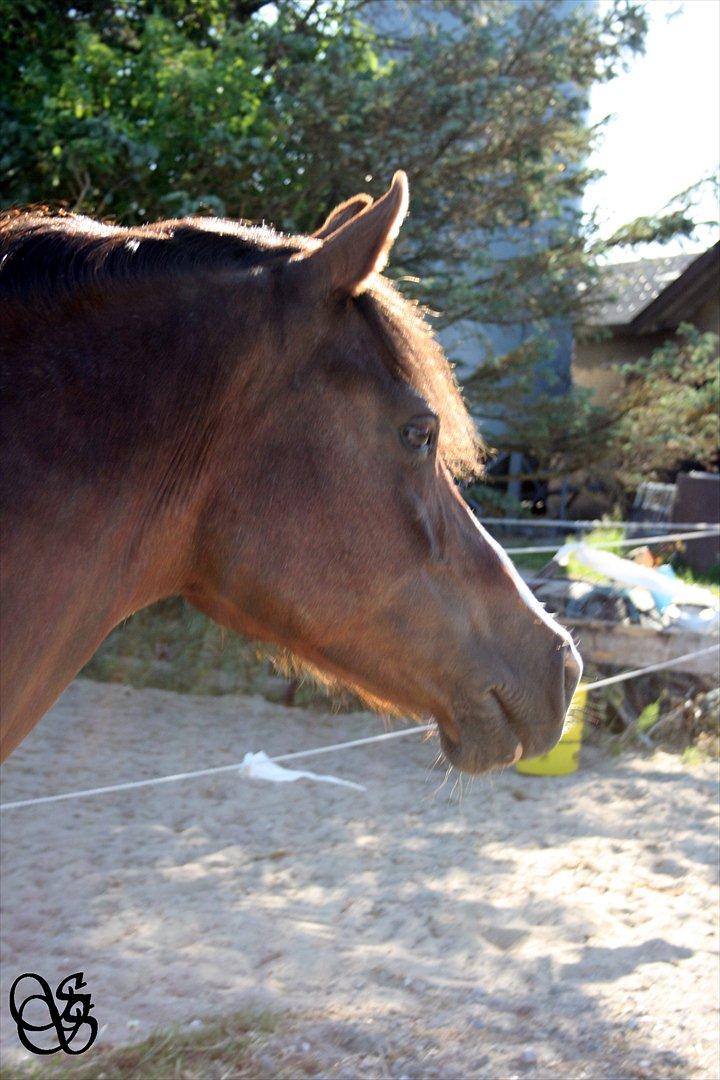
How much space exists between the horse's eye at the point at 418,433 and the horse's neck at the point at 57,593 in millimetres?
430

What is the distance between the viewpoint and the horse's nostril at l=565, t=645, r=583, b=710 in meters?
1.79

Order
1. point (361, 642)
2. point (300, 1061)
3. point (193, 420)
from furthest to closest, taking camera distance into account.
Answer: point (300, 1061), point (361, 642), point (193, 420)

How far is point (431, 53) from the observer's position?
6.60m

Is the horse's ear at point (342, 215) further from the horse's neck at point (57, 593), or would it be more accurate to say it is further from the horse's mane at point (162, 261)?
the horse's neck at point (57, 593)

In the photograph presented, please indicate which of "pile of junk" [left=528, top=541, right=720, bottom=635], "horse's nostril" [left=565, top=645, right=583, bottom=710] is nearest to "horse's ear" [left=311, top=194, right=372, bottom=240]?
"horse's nostril" [left=565, top=645, right=583, bottom=710]

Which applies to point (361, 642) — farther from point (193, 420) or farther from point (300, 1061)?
point (300, 1061)

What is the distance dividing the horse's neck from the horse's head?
0.49 ft

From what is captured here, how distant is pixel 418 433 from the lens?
5.21ft

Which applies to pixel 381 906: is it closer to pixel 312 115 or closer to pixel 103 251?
pixel 103 251

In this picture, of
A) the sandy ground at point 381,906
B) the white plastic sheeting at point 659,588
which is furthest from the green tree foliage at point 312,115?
the sandy ground at point 381,906

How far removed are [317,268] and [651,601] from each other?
18.3ft

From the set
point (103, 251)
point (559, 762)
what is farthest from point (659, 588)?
point (103, 251)

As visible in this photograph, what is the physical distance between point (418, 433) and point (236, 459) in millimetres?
299

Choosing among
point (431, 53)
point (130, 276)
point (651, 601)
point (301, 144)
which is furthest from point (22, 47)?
point (130, 276)
